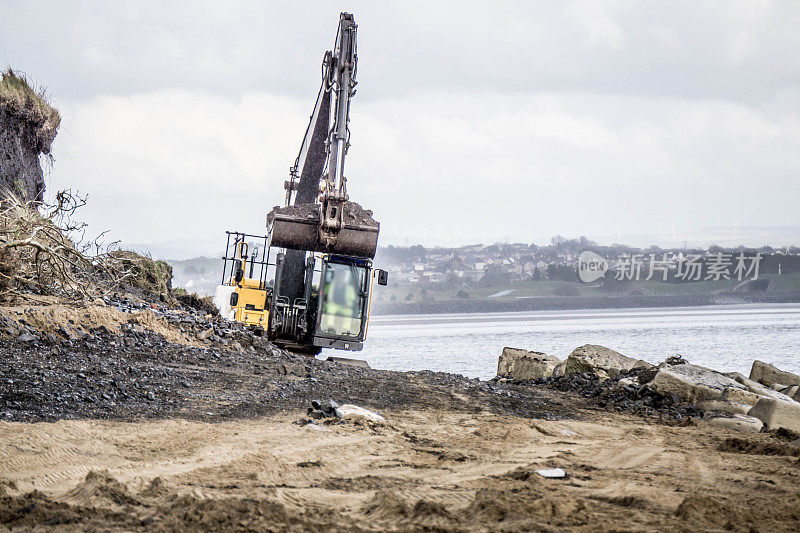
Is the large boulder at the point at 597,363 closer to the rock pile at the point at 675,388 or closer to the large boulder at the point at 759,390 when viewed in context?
the rock pile at the point at 675,388

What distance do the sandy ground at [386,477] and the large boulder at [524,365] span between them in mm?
7503

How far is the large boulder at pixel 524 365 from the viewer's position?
15.7m

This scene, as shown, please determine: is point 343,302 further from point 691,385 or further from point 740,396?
point 740,396

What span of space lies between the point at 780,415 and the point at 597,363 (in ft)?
18.4

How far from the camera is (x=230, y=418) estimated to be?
7438 mm

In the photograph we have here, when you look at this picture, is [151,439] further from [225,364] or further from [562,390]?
[562,390]

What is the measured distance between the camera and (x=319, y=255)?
15.5 meters

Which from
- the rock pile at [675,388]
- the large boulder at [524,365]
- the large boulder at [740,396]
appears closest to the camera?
the rock pile at [675,388]

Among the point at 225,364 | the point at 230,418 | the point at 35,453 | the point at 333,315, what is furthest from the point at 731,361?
the point at 35,453

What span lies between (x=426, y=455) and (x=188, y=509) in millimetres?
2893

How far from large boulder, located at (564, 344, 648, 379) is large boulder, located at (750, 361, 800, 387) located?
270 centimetres

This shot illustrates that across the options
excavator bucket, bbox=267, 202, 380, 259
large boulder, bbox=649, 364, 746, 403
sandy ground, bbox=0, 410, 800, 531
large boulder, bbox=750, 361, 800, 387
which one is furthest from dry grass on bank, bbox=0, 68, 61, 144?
large boulder, bbox=750, 361, 800, 387

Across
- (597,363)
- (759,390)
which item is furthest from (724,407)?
(597,363)

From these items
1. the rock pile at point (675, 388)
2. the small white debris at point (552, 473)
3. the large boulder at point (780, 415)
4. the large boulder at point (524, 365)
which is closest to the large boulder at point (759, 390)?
the rock pile at point (675, 388)
